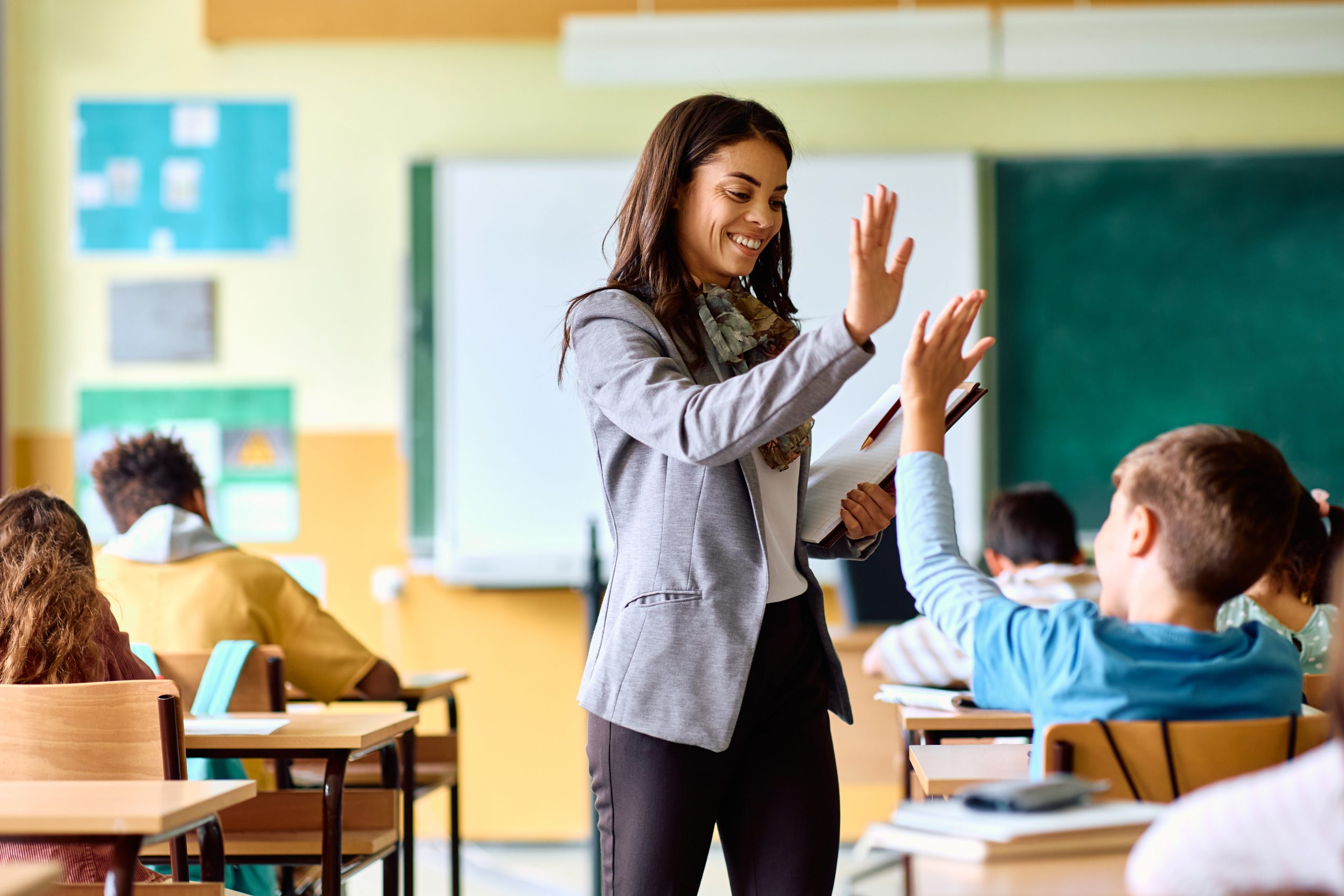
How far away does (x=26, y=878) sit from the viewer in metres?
0.93

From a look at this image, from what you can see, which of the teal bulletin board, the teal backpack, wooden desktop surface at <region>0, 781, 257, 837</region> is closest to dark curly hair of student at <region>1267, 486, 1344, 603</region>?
wooden desktop surface at <region>0, 781, 257, 837</region>

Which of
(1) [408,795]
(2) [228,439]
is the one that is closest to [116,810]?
(1) [408,795]

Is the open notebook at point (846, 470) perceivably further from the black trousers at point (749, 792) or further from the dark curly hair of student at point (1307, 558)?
the dark curly hair of student at point (1307, 558)

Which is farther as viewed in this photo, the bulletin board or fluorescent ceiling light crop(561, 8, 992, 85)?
the bulletin board

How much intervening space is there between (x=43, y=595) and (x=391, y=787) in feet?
2.87

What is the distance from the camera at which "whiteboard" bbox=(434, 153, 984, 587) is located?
430 centimetres

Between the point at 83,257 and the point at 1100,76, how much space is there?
3420mm

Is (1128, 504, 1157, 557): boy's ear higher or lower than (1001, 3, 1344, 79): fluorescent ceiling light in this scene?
lower

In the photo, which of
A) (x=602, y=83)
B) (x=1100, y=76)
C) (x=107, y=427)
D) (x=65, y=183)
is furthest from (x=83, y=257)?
(x=1100, y=76)

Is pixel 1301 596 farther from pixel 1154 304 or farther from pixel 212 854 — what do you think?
pixel 1154 304

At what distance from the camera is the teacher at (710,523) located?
1339 mm

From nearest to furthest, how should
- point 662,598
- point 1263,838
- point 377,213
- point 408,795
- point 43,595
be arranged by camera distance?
1. point 1263,838
2. point 662,598
3. point 43,595
4. point 408,795
5. point 377,213

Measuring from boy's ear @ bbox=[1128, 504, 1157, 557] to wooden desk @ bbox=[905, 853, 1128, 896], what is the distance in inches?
14.1

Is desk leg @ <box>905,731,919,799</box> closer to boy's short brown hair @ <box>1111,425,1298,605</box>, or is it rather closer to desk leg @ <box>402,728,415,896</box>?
desk leg @ <box>402,728,415,896</box>
